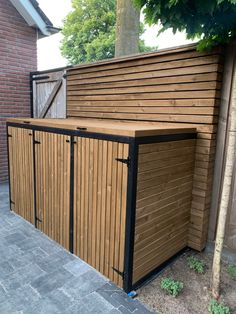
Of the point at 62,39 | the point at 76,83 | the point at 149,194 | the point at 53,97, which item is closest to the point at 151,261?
the point at 149,194

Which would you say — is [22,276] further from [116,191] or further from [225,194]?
[225,194]

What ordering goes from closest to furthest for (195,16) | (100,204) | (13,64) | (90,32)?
1. (195,16)
2. (100,204)
3. (13,64)
4. (90,32)

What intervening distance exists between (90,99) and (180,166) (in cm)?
195

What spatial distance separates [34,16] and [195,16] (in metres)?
4.16

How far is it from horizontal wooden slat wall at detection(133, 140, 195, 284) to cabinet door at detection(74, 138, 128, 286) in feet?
0.49

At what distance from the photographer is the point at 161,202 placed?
2.28m

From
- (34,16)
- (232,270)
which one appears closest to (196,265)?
(232,270)

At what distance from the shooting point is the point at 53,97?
187 inches

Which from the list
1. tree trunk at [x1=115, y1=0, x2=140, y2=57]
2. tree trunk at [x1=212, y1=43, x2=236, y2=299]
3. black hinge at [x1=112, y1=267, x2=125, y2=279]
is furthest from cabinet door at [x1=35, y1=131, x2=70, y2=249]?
tree trunk at [x1=115, y1=0, x2=140, y2=57]

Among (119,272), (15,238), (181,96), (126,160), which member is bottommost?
(15,238)

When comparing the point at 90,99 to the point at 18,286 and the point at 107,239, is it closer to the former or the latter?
the point at 107,239

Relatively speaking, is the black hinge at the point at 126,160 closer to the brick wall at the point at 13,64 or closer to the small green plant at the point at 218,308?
A: the small green plant at the point at 218,308

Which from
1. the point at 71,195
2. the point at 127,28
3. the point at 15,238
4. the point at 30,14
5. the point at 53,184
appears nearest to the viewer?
the point at 71,195

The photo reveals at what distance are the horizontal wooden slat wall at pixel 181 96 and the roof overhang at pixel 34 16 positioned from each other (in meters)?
2.58
